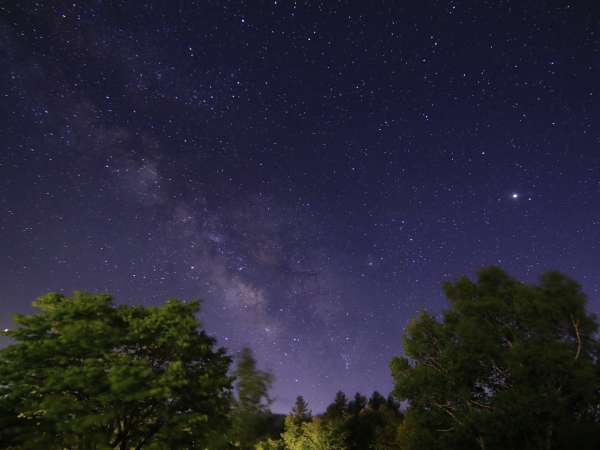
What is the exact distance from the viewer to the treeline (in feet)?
41.0

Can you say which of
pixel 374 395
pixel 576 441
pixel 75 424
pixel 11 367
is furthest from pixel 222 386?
pixel 374 395

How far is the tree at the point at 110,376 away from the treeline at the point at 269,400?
0.15 ft

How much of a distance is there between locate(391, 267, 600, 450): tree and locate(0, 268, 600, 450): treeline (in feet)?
0.26

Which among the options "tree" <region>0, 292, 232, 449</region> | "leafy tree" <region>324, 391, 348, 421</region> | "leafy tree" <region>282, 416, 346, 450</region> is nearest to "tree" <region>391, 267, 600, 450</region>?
"leafy tree" <region>282, 416, 346, 450</region>

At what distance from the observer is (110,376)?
12180 mm

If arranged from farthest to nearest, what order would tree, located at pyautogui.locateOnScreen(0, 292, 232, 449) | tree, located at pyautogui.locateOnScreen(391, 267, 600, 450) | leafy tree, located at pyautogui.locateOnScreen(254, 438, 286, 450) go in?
1. leafy tree, located at pyautogui.locateOnScreen(254, 438, 286, 450)
2. tree, located at pyautogui.locateOnScreen(391, 267, 600, 450)
3. tree, located at pyautogui.locateOnScreen(0, 292, 232, 449)

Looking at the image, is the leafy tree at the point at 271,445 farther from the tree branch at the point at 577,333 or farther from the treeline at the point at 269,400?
the tree branch at the point at 577,333

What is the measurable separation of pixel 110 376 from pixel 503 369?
83.1 feet

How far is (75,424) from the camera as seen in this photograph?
12.0 metres

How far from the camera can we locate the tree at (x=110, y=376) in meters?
12.2

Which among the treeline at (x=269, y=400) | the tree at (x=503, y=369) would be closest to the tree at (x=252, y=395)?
the treeline at (x=269, y=400)

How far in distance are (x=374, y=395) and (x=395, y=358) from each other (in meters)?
49.8

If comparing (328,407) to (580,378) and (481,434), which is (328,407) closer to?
(481,434)

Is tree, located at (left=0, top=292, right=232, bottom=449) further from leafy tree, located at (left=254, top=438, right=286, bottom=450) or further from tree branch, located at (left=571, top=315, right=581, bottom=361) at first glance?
leafy tree, located at (left=254, top=438, right=286, bottom=450)
